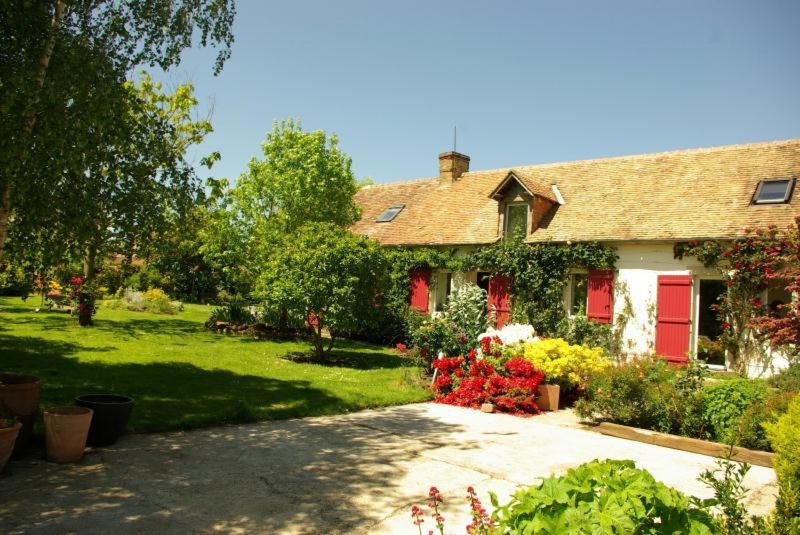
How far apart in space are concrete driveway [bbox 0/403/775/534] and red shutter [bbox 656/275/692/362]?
6825 mm

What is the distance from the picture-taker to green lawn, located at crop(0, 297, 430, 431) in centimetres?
805

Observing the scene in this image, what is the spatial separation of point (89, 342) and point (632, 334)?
45.9 feet

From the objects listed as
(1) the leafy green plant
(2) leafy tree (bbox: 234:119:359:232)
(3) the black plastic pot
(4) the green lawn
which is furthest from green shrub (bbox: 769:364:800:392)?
(2) leafy tree (bbox: 234:119:359:232)

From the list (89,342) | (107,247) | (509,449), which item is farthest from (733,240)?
(89,342)

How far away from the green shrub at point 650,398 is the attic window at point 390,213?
47.7ft

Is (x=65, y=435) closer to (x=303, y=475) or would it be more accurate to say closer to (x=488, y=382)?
(x=303, y=475)

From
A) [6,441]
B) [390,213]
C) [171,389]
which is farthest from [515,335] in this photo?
[390,213]

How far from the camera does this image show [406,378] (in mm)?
11297

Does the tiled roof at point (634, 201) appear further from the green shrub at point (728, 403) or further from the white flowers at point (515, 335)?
the green shrub at point (728, 403)

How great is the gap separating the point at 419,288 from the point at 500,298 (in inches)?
128

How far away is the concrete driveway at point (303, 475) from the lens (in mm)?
4324

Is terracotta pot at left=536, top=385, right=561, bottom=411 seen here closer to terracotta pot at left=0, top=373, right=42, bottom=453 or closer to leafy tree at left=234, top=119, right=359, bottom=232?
terracotta pot at left=0, top=373, right=42, bottom=453

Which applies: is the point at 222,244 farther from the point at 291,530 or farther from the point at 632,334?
the point at 291,530

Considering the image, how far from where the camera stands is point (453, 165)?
74.7 ft
